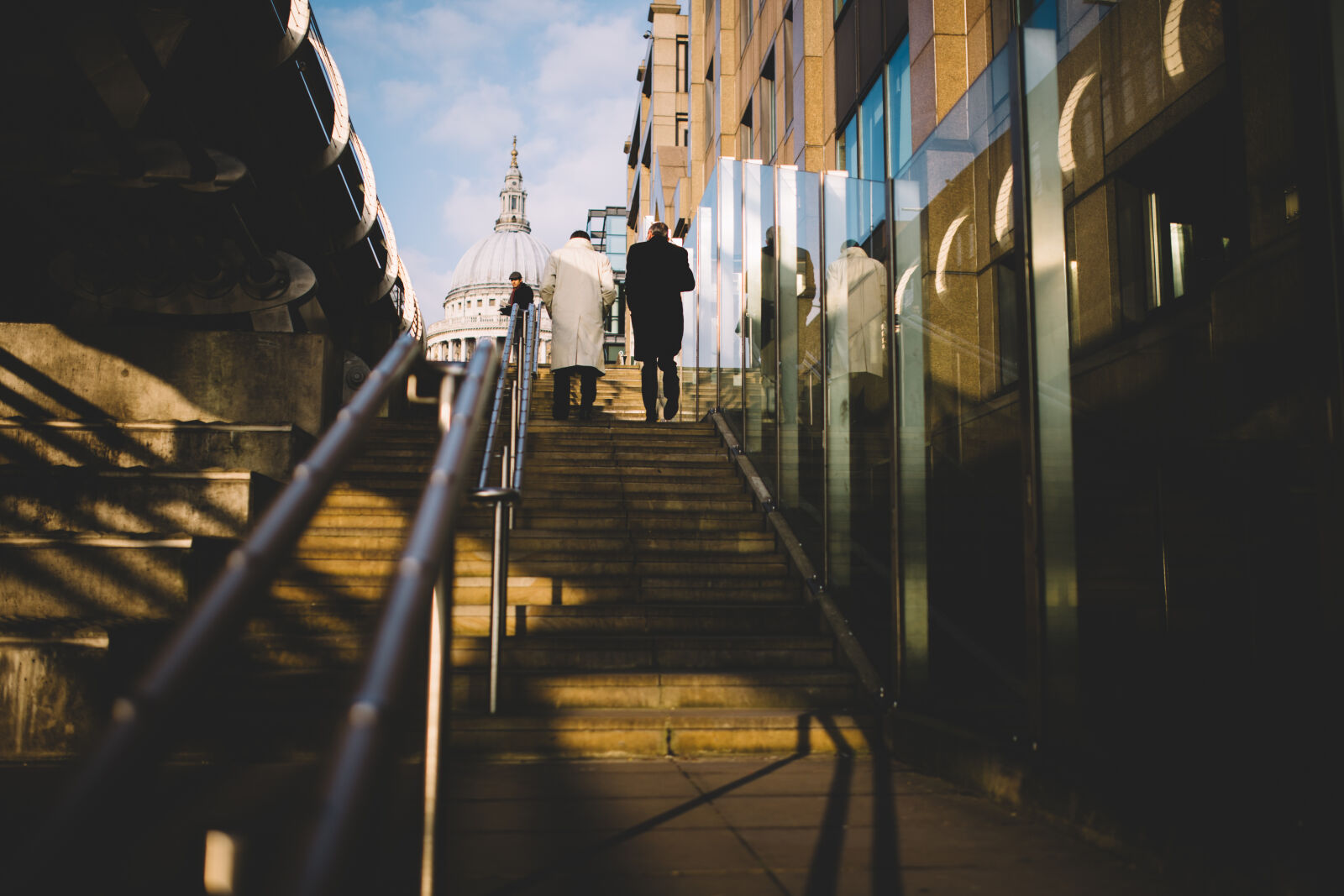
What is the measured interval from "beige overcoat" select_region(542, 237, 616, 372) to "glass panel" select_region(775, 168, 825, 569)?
3.20m

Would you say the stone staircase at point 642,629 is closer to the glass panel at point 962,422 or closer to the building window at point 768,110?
the glass panel at point 962,422

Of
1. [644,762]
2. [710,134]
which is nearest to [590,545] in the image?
[644,762]

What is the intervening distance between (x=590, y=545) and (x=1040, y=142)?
12.7 feet

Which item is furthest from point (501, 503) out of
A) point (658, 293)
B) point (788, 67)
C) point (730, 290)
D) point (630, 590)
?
point (788, 67)

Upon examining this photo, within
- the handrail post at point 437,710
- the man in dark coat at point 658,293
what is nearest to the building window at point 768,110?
the man in dark coat at point 658,293

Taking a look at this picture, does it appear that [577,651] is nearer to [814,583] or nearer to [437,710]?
[814,583]

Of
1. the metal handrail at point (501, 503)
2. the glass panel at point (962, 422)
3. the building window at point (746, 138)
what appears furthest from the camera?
the building window at point (746, 138)

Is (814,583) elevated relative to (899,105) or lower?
lower

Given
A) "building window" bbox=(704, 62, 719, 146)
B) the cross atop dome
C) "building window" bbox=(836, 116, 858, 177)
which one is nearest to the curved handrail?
"building window" bbox=(836, 116, 858, 177)

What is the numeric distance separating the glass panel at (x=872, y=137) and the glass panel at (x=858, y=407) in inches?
265

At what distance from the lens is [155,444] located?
6914mm

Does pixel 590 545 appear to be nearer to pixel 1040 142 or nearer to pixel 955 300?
pixel 955 300

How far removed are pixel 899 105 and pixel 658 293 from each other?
14.0 feet

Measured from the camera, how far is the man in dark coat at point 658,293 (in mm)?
10211
